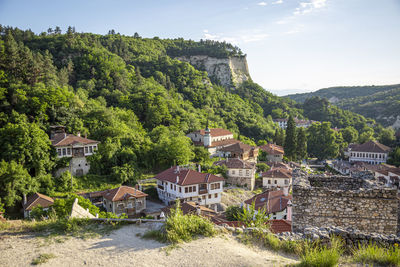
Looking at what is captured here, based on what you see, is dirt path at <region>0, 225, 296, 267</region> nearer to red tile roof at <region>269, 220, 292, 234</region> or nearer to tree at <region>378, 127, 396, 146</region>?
red tile roof at <region>269, 220, 292, 234</region>

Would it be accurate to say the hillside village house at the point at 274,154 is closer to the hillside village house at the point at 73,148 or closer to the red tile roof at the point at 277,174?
the red tile roof at the point at 277,174

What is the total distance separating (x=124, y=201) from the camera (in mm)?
26469

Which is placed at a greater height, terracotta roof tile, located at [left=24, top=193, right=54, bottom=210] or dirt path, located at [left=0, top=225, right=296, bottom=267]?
dirt path, located at [left=0, top=225, right=296, bottom=267]

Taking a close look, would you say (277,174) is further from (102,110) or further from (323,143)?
(323,143)

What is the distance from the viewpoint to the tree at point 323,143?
6969 cm

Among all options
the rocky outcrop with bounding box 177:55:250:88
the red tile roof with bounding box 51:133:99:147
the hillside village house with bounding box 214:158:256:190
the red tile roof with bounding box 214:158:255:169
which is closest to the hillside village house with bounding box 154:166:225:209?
the hillside village house with bounding box 214:158:256:190

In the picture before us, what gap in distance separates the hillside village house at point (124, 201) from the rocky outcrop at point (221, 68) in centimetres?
8888

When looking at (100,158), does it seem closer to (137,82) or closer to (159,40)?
(137,82)

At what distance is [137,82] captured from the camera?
215 ft

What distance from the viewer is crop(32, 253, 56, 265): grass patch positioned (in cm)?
595

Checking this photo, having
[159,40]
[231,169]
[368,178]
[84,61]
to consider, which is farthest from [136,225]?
[159,40]

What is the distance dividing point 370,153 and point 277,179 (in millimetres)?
36728

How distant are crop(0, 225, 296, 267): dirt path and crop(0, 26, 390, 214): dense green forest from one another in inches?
831

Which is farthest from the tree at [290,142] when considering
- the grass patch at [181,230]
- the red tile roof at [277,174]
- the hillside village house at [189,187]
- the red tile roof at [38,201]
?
the grass patch at [181,230]
